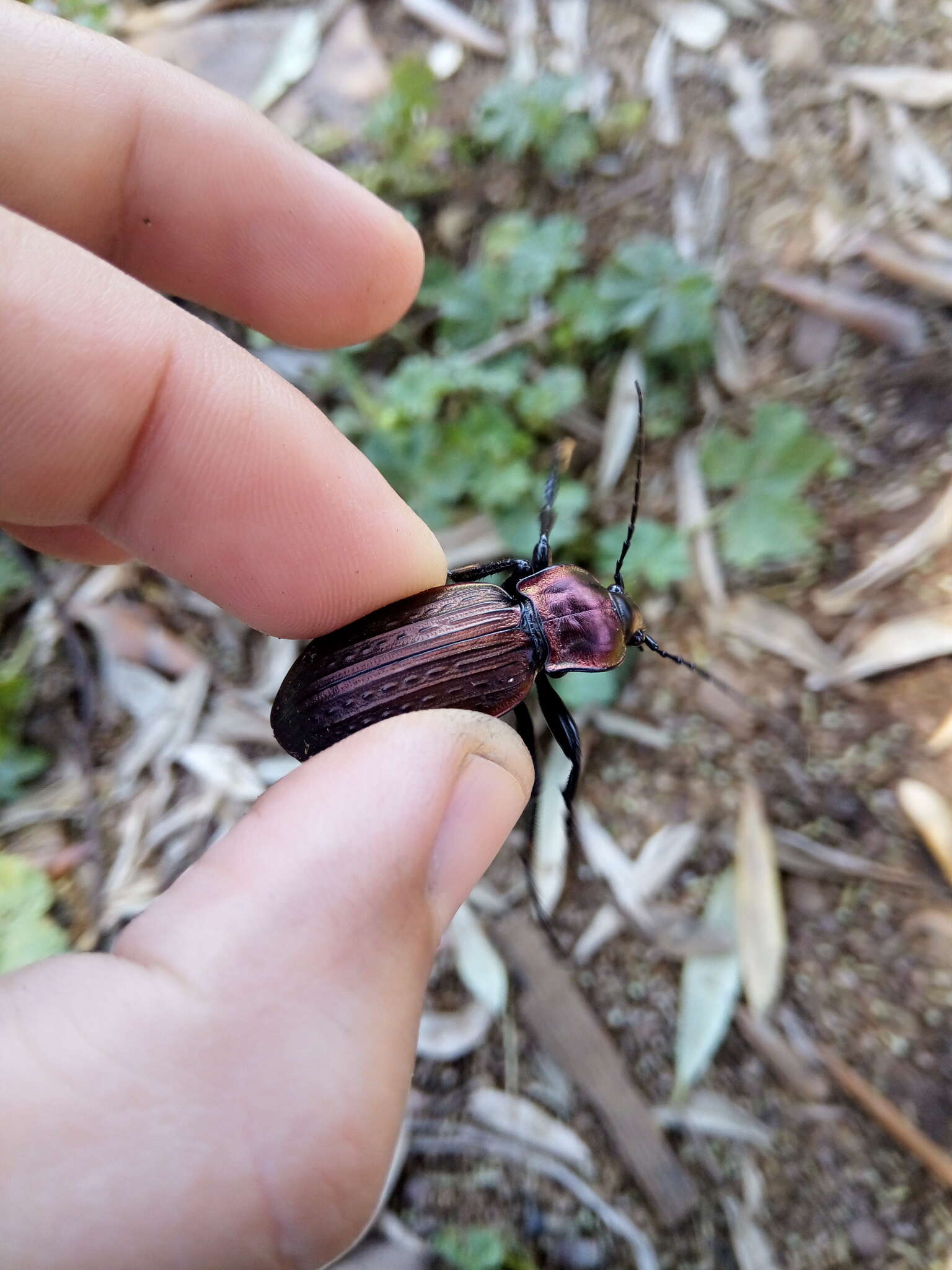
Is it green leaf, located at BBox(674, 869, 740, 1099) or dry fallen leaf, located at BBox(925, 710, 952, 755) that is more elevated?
dry fallen leaf, located at BBox(925, 710, 952, 755)

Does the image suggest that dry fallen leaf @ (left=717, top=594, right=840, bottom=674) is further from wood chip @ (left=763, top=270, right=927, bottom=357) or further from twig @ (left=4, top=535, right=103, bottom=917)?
twig @ (left=4, top=535, right=103, bottom=917)

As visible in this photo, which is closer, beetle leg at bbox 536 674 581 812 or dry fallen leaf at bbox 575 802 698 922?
beetle leg at bbox 536 674 581 812

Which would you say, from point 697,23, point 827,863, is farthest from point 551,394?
point 697,23

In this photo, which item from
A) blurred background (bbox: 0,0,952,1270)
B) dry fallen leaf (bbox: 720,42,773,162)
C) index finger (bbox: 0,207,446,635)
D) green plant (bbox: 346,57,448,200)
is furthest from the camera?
dry fallen leaf (bbox: 720,42,773,162)

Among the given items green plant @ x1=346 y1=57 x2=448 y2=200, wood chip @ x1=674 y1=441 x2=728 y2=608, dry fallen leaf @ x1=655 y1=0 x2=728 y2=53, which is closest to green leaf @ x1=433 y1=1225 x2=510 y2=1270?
wood chip @ x1=674 y1=441 x2=728 y2=608

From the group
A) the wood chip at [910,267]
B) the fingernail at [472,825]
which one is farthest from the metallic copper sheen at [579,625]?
the wood chip at [910,267]

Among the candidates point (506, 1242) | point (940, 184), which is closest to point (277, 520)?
point (506, 1242)

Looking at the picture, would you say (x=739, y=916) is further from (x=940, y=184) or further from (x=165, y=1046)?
(x=940, y=184)
